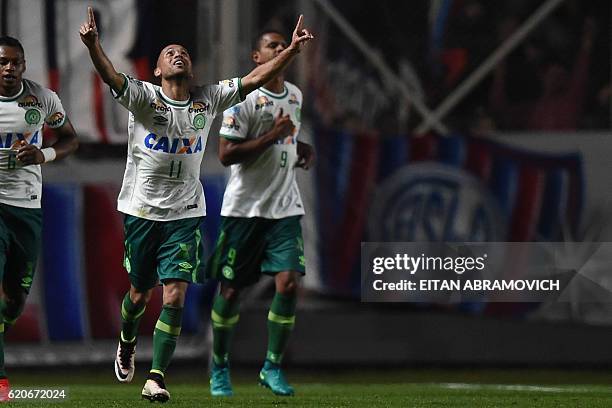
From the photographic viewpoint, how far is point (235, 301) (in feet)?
33.6

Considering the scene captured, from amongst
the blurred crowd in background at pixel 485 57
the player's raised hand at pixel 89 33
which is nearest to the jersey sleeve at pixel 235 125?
the player's raised hand at pixel 89 33

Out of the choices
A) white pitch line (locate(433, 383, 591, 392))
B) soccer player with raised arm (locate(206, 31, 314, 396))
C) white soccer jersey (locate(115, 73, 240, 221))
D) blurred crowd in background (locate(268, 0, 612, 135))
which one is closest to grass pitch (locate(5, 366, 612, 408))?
white pitch line (locate(433, 383, 591, 392))

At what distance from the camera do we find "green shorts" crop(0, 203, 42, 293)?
357 inches

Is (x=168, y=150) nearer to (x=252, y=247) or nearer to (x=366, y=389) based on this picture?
(x=252, y=247)

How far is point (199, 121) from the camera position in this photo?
28.6ft

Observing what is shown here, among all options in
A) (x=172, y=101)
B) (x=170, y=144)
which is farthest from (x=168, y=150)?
(x=172, y=101)

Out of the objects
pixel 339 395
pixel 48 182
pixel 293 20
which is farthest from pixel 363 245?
pixel 339 395

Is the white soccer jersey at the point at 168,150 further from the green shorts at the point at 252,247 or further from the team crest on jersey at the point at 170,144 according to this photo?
the green shorts at the point at 252,247

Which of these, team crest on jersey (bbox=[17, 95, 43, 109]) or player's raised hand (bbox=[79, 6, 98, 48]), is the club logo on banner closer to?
team crest on jersey (bbox=[17, 95, 43, 109])

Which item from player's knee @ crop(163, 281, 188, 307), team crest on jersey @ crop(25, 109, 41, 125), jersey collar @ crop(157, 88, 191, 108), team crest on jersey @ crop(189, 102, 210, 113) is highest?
jersey collar @ crop(157, 88, 191, 108)

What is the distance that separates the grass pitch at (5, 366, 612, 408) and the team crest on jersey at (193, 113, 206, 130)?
5.46 feet

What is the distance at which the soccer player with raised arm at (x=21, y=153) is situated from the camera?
29.2ft

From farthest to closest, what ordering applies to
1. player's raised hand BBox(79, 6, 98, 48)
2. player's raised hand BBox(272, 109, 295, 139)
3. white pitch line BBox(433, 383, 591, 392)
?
1. white pitch line BBox(433, 383, 591, 392)
2. player's raised hand BBox(272, 109, 295, 139)
3. player's raised hand BBox(79, 6, 98, 48)

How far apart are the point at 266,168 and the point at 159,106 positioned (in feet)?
5.41
